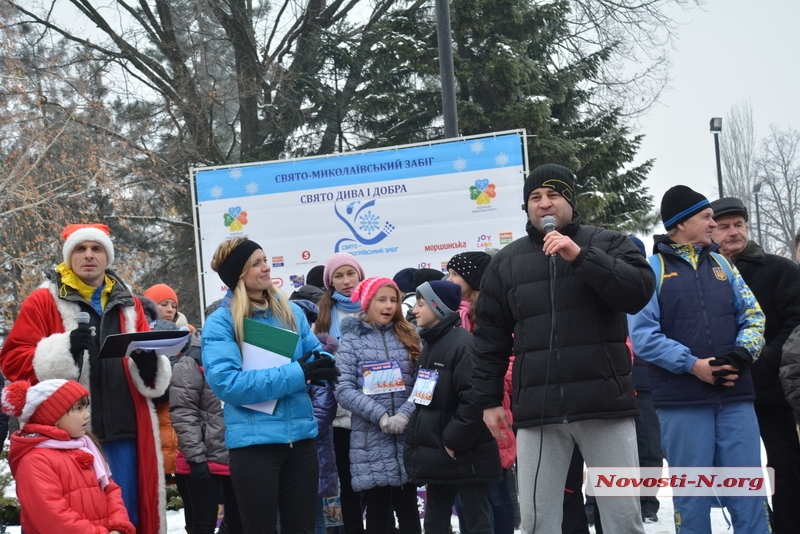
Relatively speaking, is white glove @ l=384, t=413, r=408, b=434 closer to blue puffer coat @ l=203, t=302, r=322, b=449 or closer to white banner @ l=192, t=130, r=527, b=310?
blue puffer coat @ l=203, t=302, r=322, b=449

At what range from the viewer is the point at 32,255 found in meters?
15.9

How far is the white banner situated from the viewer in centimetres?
996

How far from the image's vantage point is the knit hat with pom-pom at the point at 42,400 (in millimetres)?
4379

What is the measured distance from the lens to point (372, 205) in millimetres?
10359

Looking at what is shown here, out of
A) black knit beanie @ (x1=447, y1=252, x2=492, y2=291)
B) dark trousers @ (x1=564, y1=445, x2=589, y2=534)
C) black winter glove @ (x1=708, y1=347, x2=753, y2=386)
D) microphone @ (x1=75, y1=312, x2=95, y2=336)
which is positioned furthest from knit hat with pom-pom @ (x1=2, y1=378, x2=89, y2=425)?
black winter glove @ (x1=708, y1=347, x2=753, y2=386)

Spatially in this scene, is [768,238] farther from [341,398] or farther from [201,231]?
[341,398]

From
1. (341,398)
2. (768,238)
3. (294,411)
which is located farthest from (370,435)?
(768,238)

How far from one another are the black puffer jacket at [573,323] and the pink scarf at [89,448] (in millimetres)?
2043

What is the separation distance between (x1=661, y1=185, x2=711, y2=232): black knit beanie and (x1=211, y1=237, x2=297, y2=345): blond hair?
230 cm

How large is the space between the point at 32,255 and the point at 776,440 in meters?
14.2

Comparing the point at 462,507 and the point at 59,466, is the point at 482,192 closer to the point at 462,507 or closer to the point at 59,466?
the point at 462,507

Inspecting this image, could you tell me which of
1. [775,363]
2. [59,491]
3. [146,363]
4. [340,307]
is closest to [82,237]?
[146,363]

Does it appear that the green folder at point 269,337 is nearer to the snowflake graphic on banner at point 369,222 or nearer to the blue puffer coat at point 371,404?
the blue puffer coat at point 371,404

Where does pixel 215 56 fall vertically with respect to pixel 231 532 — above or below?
above
